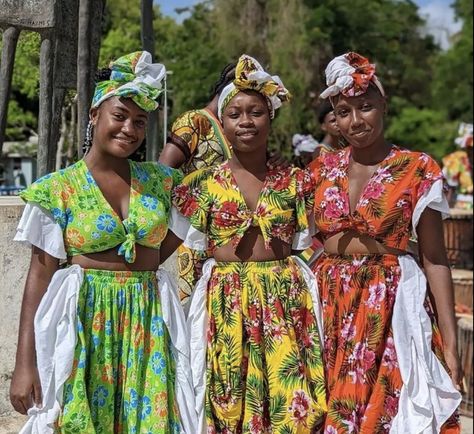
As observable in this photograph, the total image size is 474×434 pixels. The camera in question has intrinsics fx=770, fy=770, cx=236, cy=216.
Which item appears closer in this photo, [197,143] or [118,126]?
[118,126]

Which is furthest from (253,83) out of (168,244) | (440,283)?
(440,283)

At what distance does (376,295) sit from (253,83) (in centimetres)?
98

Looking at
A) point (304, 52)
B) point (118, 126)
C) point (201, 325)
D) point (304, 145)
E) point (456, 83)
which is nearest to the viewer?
point (118, 126)

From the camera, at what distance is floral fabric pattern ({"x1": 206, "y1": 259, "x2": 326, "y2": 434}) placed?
118 inches

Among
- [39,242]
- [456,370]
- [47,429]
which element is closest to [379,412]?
[456,370]

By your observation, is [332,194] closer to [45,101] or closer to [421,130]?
[45,101]

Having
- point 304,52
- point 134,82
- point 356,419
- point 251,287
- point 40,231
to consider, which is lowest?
point 356,419

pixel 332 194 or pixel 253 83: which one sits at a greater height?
pixel 253 83

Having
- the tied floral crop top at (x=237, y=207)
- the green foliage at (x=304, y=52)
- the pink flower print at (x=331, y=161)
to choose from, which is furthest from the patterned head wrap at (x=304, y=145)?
the green foliage at (x=304, y=52)

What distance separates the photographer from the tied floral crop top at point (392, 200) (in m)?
3.03

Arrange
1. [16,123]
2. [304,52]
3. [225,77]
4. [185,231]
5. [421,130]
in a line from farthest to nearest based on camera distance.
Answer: [421,130] < [304,52] < [16,123] < [225,77] < [185,231]

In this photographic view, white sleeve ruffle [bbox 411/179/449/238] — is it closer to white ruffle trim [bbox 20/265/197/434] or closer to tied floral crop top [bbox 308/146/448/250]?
tied floral crop top [bbox 308/146/448/250]

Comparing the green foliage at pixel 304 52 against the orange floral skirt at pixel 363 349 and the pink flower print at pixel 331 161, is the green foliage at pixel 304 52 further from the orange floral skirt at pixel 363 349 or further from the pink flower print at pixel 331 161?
the orange floral skirt at pixel 363 349

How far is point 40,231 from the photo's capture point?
2.81 meters
